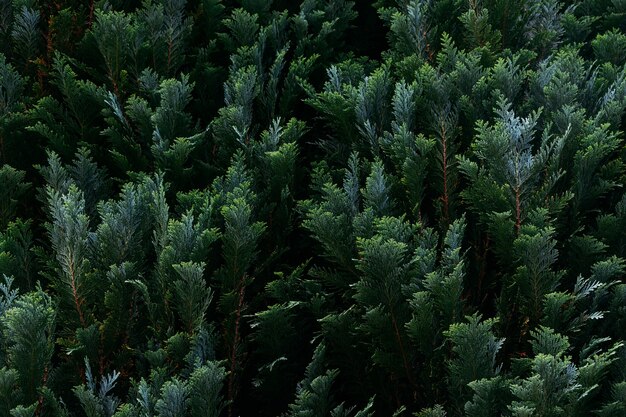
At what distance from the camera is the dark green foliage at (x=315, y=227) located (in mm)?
2590

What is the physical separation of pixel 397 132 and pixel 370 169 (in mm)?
198

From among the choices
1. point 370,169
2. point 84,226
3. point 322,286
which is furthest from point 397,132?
point 84,226

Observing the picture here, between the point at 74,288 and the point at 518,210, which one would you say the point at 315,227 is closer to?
the point at 518,210

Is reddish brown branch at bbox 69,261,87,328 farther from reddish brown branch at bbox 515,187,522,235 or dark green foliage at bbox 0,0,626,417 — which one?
reddish brown branch at bbox 515,187,522,235

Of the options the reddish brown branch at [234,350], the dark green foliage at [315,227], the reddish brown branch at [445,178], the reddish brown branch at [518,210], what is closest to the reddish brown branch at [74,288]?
the dark green foliage at [315,227]

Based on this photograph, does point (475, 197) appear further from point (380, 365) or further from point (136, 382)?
point (136, 382)

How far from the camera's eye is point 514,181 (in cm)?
289

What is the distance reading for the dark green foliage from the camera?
2.59 m

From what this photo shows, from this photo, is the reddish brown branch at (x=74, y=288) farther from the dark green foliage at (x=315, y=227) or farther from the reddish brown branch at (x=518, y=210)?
the reddish brown branch at (x=518, y=210)

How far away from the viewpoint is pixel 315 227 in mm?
2873

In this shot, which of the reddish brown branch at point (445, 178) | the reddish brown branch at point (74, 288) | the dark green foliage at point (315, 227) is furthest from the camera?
the reddish brown branch at point (445, 178)

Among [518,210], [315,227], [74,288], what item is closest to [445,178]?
[518,210]

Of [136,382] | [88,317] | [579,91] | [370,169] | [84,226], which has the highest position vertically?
[579,91]

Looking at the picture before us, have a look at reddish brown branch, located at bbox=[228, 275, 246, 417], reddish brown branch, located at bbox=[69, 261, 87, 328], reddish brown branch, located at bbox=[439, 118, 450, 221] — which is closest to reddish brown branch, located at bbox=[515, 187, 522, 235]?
reddish brown branch, located at bbox=[439, 118, 450, 221]
